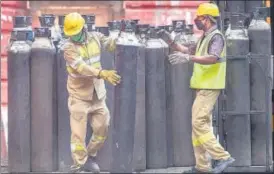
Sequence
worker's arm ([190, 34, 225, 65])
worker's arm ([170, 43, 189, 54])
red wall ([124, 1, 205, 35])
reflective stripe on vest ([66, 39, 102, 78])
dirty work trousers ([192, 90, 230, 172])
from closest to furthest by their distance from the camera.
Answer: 1. reflective stripe on vest ([66, 39, 102, 78])
2. worker's arm ([190, 34, 225, 65])
3. dirty work trousers ([192, 90, 230, 172])
4. worker's arm ([170, 43, 189, 54])
5. red wall ([124, 1, 205, 35])

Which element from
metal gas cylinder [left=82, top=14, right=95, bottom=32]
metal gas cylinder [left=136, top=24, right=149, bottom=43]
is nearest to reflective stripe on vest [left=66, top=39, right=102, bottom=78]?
metal gas cylinder [left=82, top=14, right=95, bottom=32]

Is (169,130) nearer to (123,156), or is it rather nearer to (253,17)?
(253,17)

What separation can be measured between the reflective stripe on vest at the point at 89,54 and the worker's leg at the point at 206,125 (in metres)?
1.08

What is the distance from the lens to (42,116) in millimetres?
8938

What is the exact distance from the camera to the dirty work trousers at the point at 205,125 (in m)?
8.51

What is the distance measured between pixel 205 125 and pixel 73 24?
1686mm

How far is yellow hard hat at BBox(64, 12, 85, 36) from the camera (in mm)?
7973

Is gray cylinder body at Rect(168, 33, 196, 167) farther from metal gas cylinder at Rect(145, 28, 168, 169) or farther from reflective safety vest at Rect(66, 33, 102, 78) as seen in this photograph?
reflective safety vest at Rect(66, 33, 102, 78)

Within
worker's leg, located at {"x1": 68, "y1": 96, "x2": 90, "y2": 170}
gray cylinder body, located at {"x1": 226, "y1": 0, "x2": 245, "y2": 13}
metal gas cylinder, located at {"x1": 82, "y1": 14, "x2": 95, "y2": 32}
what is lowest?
worker's leg, located at {"x1": 68, "y1": 96, "x2": 90, "y2": 170}

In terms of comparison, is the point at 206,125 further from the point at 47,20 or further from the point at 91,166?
the point at 47,20

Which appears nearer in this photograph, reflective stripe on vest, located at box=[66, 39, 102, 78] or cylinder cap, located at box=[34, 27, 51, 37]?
reflective stripe on vest, located at box=[66, 39, 102, 78]

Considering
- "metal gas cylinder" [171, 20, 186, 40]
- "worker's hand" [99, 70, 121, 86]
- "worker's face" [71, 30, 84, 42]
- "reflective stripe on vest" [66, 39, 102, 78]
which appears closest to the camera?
"worker's hand" [99, 70, 121, 86]

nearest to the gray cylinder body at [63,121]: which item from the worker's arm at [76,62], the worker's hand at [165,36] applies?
the worker's arm at [76,62]

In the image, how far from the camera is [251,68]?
9.12 meters
